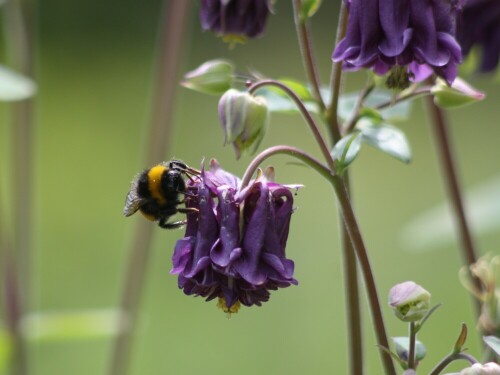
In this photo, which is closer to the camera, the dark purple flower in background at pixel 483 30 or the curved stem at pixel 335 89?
the curved stem at pixel 335 89

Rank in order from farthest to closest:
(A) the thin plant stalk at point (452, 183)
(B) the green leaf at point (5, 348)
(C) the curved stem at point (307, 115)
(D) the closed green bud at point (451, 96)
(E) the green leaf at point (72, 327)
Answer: (E) the green leaf at point (72, 327), (B) the green leaf at point (5, 348), (A) the thin plant stalk at point (452, 183), (D) the closed green bud at point (451, 96), (C) the curved stem at point (307, 115)

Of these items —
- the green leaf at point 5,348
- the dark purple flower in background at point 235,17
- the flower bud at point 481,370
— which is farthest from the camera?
the green leaf at point 5,348

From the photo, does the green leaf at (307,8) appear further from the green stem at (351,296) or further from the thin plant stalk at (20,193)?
the thin plant stalk at (20,193)

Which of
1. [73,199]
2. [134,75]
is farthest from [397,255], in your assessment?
[134,75]

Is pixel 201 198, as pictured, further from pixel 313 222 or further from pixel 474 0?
pixel 313 222

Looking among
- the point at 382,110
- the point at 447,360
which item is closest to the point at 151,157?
the point at 382,110

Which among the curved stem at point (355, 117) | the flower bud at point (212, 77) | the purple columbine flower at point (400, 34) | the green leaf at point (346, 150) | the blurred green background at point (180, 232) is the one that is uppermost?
the purple columbine flower at point (400, 34)

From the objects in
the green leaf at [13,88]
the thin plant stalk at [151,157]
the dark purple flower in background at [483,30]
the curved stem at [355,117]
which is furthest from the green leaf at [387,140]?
the thin plant stalk at [151,157]
